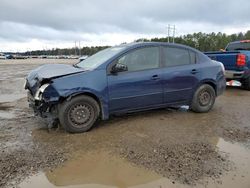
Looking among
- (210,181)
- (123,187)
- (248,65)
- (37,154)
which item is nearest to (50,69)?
(37,154)

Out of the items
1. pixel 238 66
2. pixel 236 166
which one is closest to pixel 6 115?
pixel 236 166

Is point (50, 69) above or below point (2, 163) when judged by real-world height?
above

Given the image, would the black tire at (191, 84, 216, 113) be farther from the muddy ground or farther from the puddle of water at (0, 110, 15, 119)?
the puddle of water at (0, 110, 15, 119)

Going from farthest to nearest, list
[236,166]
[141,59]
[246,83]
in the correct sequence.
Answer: [246,83] → [141,59] → [236,166]

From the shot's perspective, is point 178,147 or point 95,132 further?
point 95,132

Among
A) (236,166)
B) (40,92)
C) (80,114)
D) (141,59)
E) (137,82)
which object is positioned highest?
(141,59)

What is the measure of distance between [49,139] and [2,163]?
3.58 feet

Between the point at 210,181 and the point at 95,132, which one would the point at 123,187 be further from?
the point at 95,132

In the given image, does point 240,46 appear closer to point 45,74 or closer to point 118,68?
point 118,68

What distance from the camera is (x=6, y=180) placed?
3482 mm

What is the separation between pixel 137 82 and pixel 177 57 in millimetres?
1282

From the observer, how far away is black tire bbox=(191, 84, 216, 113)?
6.65 meters

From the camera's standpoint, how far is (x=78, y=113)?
5.23 m

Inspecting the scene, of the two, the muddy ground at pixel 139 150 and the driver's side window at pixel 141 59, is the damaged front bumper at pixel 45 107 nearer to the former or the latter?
the muddy ground at pixel 139 150
